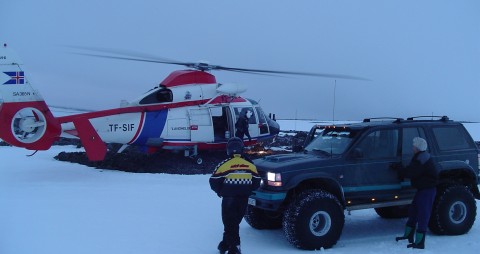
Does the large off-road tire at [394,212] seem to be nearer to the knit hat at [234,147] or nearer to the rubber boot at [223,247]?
the rubber boot at [223,247]

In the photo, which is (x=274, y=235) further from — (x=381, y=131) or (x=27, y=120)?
(x=27, y=120)

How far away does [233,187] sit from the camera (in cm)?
546

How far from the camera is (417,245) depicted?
6.18 metres

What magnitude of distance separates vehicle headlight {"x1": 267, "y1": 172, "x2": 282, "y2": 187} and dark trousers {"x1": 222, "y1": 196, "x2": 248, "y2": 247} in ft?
2.18

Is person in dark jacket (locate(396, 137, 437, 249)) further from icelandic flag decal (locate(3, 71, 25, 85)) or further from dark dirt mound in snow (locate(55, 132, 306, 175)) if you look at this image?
icelandic flag decal (locate(3, 71, 25, 85))

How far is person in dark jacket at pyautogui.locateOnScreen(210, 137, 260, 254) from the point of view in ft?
18.0

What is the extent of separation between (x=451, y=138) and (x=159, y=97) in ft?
31.4

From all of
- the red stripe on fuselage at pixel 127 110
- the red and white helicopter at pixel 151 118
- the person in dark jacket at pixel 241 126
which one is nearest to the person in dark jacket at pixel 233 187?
the red and white helicopter at pixel 151 118

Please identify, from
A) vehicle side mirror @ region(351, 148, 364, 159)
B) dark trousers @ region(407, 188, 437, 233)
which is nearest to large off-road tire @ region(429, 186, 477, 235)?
dark trousers @ region(407, 188, 437, 233)

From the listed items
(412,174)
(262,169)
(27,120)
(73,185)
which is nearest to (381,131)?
(412,174)

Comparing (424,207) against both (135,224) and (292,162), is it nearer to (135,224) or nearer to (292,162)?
(292,162)

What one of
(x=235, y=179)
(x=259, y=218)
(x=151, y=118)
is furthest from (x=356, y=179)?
(x=151, y=118)

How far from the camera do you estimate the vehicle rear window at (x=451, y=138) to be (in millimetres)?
7258

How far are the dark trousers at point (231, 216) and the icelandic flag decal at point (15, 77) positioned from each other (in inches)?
354
